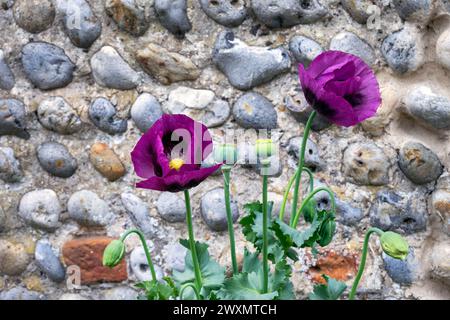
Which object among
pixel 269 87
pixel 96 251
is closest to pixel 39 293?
pixel 96 251

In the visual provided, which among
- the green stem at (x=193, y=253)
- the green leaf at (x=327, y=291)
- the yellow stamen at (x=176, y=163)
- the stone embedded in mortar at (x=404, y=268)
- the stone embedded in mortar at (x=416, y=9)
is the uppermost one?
the stone embedded in mortar at (x=416, y=9)

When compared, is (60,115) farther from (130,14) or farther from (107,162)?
(130,14)

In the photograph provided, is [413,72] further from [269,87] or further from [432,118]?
[269,87]

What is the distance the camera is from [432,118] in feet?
4.38

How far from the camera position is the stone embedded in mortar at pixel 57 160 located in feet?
4.83

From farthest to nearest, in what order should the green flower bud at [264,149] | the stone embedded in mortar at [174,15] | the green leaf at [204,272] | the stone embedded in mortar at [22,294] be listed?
the stone embedded in mortar at [22,294], the stone embedded in mortar at [174,15], the green leaf at [204,272], the green flower bud at [264,149]

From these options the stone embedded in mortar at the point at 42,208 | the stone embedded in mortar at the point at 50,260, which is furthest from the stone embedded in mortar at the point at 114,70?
the stone embedded in mortar at the point at 50,260

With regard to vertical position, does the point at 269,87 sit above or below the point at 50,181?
above

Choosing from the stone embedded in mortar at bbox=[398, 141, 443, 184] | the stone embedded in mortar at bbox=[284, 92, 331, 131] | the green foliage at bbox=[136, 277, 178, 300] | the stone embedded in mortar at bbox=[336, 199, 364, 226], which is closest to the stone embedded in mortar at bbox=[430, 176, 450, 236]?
the stone embedded in mortar at bbox=[398, 141, 443, 184]

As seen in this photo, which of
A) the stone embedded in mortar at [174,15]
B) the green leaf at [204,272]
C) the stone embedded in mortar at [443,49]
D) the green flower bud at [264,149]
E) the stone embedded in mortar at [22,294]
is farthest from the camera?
the stone embedded in mortar at [22,294]

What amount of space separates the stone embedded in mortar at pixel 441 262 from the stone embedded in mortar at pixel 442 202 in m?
0.03

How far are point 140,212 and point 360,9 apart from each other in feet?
2.03

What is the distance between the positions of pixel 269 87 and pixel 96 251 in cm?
51

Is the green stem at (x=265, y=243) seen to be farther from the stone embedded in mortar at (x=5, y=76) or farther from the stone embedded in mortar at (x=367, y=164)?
the stone embedded in mortar at (x=5, y=76)
